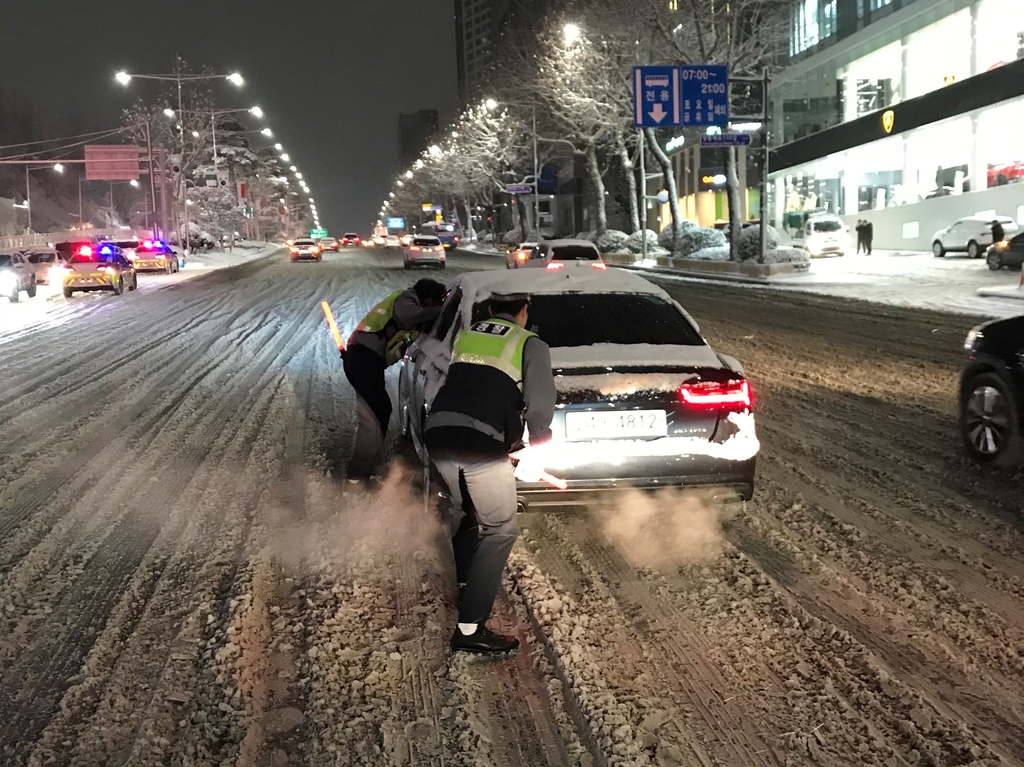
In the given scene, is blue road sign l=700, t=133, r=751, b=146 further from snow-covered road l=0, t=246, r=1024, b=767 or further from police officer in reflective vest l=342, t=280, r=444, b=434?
police officer in reflective vest l=342, t=280, r=444, b=434

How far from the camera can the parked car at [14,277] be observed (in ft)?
95.6

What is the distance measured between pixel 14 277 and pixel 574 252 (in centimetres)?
1587

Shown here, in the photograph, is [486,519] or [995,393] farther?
[995,393]

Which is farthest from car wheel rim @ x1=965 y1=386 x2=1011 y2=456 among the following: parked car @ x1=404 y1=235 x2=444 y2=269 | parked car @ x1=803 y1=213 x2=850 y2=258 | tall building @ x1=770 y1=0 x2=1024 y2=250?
parked car @ x1=404 y1=235 x2=444 y2=269

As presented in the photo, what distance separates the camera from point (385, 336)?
739 centimetres

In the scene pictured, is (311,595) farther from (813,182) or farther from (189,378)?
(813,182)

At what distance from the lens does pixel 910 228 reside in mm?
43875

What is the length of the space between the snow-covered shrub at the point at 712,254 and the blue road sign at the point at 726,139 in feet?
26.8

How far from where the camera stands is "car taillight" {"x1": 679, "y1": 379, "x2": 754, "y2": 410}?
18.9 ft

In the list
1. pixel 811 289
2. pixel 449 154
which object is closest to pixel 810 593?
pixel 811 289

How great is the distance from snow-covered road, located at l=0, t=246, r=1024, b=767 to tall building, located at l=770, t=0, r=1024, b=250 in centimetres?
3278

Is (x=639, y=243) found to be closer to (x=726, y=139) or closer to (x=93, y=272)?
(x=726, y=139)

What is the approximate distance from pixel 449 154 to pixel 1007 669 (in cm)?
7934

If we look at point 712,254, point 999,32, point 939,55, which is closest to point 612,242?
point 712,254
